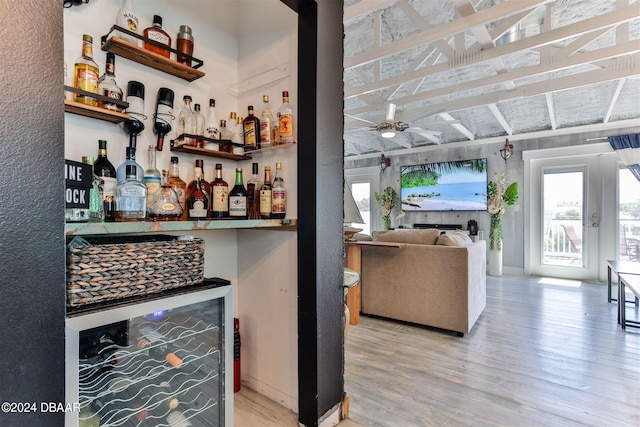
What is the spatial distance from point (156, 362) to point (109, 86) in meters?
1.12

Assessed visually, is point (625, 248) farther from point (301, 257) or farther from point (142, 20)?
point (142, 20)

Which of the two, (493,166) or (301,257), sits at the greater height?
(493,166)

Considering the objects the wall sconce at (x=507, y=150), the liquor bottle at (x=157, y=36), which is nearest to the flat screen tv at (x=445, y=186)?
the wall sconce at (x=507, y=150)

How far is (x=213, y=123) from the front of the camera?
5.45ft

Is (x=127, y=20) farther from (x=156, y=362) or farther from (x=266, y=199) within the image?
(x=156, y=362)

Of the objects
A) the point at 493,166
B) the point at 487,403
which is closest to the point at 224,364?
the point at 487,403

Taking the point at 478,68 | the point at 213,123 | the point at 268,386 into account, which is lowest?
the point at 268,386

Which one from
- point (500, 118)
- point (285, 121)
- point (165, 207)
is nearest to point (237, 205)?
point (165, 207)

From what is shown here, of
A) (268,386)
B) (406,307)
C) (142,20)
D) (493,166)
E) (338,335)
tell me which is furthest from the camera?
(493,166)

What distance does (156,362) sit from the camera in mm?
1249

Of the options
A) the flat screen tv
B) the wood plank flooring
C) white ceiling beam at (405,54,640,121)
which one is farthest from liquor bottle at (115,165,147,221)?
the flat screen tv

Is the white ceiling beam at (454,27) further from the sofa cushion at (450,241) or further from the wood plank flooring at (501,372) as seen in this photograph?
the wood plank flooring at (501,372)

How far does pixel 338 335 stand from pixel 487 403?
1.03 metres

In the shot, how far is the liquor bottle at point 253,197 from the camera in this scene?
5.63 ft
